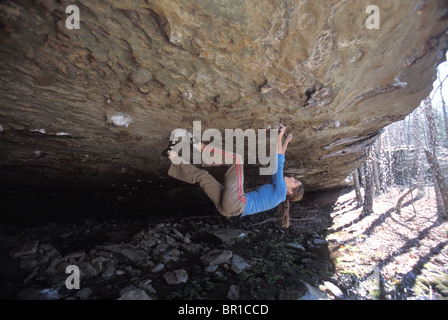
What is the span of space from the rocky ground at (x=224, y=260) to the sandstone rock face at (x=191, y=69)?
1.62m

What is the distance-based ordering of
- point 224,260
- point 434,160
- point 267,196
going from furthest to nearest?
point 434,160, point 224,260, point 267,196

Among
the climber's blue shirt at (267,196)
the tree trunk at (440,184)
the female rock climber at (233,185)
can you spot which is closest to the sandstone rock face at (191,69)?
the female rock climber at (233,185)

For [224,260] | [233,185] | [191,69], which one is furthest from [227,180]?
[191,69]

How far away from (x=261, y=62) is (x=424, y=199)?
13586 mm

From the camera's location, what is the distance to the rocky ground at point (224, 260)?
296cm

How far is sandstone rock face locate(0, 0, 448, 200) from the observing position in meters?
1.76

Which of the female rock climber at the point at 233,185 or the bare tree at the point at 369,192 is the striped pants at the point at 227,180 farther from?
the bare tree at the point at 369,192

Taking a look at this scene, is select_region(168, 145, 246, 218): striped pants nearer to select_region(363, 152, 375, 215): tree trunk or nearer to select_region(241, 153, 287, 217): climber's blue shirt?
select_region(241, 153, 287, 217): climber's blue shirt

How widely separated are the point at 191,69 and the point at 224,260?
9.87 ft

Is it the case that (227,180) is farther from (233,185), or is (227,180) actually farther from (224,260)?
(224,260)

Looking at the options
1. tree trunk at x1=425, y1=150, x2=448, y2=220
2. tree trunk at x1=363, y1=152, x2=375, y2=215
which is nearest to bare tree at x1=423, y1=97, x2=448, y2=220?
tree trunk at x1=425, y1=150, x2=448, y2=220

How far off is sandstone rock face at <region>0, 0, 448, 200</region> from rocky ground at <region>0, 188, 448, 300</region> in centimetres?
162

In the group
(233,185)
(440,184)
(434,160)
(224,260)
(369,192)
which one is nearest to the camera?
(233,185)

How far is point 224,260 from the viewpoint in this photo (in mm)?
3701
